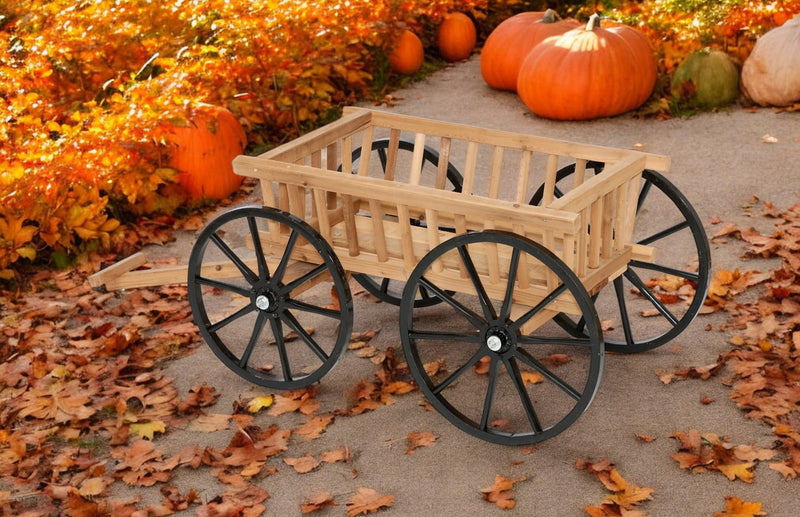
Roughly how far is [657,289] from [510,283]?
63.5 inches

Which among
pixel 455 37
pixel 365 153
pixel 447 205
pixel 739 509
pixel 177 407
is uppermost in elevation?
pixel 447 205

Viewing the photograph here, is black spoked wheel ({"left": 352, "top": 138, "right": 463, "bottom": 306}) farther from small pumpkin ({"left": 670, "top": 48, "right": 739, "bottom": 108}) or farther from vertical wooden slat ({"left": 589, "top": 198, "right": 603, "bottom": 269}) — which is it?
small pumpkin ({"left": 670, "top": 48, "right": 739, "bottom": 108})

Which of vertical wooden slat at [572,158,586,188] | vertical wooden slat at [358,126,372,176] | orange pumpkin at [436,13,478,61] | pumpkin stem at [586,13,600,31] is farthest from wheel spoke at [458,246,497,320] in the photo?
orange pumpkin at [436,13,478,61]

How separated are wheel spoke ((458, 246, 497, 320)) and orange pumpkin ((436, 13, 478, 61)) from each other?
6213 mm

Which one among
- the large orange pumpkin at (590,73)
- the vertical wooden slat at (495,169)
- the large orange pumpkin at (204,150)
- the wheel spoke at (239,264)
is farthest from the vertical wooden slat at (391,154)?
the large orange pumpkin at (590,73)

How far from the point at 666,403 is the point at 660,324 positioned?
653 mm

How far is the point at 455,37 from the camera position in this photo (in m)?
9.18

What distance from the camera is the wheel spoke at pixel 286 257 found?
360cm

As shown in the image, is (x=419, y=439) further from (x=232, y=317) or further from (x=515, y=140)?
(x=515, y=140)

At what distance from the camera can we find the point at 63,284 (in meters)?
5.04

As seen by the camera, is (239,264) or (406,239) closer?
(406,239)

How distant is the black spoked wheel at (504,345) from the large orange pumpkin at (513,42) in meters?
4.19

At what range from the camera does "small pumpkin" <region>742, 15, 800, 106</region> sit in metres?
6.66

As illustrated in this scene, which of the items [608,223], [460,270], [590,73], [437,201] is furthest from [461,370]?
[590,73]
